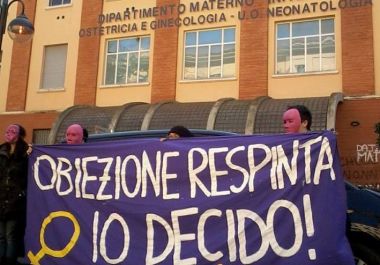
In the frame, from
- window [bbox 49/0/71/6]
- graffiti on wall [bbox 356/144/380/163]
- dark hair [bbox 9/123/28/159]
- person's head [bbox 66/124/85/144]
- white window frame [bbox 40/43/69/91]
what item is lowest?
dark hair [bbox 9/123/28/159]

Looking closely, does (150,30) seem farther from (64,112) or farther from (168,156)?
(168,156)

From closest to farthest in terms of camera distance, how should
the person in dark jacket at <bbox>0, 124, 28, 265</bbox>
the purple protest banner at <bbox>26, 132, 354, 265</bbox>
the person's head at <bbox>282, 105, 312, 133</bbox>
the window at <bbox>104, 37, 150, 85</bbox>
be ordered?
the purple protest banner at <bbox>26, 132, 354, 265</bbox> → the person's head at <bbox>282, 105, 312, 133</bbox> → the person in dark jacket at <bbox>0, 124, 28, 265</bbox> → the window at <bbox>104, 37, 150, 85</bbox>

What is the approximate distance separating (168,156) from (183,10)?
13765 mm

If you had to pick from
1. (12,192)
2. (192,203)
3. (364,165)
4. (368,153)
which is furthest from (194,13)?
(192,203)

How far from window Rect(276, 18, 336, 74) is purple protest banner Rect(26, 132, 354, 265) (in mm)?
11837

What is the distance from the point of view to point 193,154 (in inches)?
202

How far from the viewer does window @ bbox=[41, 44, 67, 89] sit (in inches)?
771

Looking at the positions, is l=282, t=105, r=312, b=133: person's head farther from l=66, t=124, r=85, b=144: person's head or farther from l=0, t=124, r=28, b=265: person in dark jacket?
l=0, t=124, r=28, b=265: person in dark jacket

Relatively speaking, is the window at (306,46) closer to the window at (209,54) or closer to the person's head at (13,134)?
the window at (209,54)

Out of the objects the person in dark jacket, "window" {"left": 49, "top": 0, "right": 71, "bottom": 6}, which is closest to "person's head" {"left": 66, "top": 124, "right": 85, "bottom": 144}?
the person in dark jacket

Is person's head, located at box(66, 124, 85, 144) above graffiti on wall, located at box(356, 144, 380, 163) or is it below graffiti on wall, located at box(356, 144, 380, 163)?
below

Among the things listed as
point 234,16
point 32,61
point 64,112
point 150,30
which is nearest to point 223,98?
point 234,16

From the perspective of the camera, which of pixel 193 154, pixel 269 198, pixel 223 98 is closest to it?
→ pixel 269 198

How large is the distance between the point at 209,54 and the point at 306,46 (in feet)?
10.6
